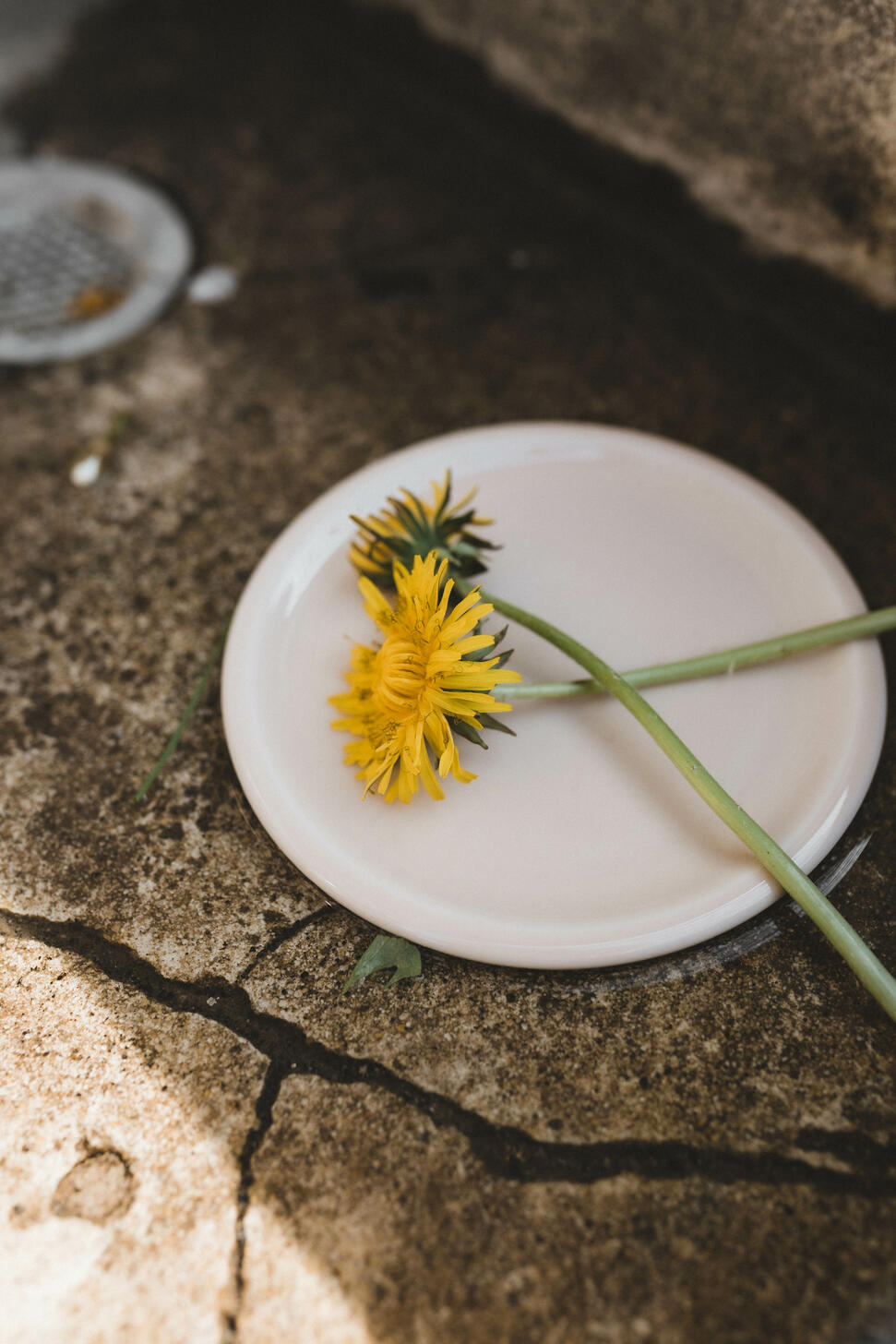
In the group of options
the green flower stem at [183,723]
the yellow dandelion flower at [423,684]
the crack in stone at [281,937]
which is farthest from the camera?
the green flower stem at [183,723]

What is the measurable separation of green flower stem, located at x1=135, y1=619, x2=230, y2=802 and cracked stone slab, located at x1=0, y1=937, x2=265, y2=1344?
22 centimetres

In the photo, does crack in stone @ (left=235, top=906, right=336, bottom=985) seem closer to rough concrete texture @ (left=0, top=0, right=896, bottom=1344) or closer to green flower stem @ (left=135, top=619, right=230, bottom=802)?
rough concrete texture @ (left=0, top=0, right=896, bottom=1344)

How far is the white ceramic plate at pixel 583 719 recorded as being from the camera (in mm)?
951

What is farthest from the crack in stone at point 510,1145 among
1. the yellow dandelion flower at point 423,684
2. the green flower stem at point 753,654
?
the green flower stem at point 753,654

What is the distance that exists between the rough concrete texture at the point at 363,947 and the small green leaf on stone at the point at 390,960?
2cm

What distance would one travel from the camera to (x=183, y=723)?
1183 millimetres

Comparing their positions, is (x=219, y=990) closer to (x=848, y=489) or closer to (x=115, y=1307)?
(x=115, y=1307)

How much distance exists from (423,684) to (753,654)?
1.34 ft

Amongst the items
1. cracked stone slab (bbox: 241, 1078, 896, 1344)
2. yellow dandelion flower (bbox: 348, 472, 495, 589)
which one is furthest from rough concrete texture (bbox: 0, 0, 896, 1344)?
yellow dandelion flower (bbox: 348, 472, 495, 589)

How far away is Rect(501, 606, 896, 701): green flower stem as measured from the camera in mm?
1033

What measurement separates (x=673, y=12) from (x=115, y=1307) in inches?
72.3

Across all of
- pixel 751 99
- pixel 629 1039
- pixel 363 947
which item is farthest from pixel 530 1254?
pixel 751 99

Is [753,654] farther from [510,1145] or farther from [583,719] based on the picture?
[510,1145]

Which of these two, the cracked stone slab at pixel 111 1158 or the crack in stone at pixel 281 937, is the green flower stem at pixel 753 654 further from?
the cracked stone slab at pixel 111 1158
